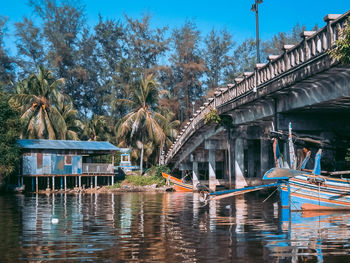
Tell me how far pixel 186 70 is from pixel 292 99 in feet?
165

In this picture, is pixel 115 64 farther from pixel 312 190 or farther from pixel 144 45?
pixel 312 190

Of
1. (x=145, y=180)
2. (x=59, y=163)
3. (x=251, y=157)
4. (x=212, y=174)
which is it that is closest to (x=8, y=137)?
(x=59, y=163)

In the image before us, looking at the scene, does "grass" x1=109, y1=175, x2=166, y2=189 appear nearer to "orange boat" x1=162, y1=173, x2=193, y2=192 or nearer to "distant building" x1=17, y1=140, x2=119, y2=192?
"distant building" x1=17, y1=140, x2=119, y2=192

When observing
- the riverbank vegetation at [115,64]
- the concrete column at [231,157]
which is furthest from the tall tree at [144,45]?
the concrete column at [231,157]

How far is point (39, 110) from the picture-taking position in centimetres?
5512

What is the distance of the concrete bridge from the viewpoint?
746 inches

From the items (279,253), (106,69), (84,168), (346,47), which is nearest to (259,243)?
(279,253)

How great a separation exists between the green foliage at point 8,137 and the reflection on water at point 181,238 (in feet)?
79.7

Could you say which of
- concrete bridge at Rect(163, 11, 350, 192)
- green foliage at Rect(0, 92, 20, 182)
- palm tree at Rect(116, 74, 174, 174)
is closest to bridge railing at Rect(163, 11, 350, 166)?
concrete bridge at Rect(163, 11, 350, 192)

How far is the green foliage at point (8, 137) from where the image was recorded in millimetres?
42781

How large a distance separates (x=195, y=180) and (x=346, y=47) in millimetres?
34850

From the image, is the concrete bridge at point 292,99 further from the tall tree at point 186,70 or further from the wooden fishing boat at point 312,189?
the tall tree at point 186,70

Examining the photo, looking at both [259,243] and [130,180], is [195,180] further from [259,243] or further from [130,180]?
[259,243]

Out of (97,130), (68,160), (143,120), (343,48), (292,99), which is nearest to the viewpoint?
(343,48)
